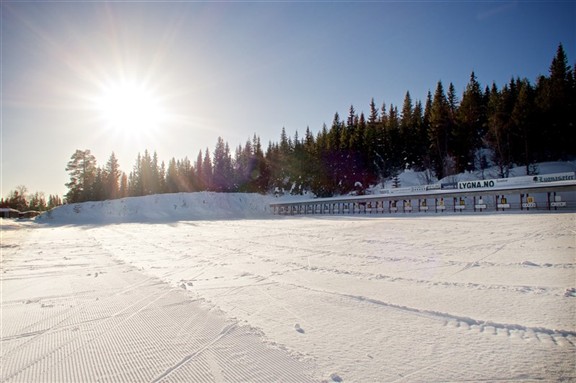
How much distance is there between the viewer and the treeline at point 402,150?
36781 millimetres

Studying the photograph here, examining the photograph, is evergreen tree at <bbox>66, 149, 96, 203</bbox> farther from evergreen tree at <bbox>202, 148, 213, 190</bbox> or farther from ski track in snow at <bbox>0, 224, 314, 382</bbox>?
ski track in snow at <bbox>0, 224, 314, 382</bbox>

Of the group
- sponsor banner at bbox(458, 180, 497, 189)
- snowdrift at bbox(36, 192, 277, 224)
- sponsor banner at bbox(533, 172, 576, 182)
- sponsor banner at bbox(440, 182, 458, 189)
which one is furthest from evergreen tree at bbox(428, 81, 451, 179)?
snowdrift at bbox(36, 192, 277, 224)

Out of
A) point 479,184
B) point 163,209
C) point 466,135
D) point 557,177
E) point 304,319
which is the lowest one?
point 304,319

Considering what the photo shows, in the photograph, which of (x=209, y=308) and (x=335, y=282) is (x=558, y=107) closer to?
(x=335, y=282)

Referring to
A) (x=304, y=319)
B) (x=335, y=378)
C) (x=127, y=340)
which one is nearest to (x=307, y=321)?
(x=304, y=319)

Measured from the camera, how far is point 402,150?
48.8 meters

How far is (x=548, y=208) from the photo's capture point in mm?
22203

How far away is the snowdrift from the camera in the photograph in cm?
4316

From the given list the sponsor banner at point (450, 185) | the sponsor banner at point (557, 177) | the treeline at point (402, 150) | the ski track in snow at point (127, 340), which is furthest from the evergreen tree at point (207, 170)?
the ski track in snow at point (127, 340)

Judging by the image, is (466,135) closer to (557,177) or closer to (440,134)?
(440,134)

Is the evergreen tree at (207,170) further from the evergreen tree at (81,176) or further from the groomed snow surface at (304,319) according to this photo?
the groomed snow surface at (304,319)

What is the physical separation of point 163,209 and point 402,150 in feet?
128

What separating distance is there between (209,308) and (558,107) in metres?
46.9

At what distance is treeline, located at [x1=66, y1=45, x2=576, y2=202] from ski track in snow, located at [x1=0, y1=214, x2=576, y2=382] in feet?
125
